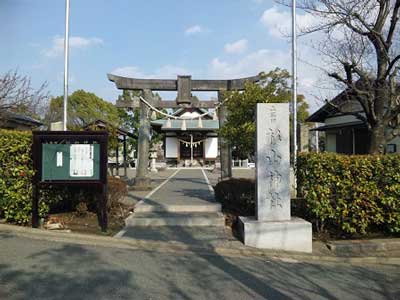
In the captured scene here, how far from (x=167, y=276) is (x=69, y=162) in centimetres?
367

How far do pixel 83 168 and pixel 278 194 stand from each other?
13.4 ft

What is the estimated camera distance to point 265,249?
248 inches

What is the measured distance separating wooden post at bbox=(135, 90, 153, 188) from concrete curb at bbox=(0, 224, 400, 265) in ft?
23.8

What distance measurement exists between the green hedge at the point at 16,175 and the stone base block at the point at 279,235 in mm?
4614

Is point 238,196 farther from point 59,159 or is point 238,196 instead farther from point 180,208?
point 59,159

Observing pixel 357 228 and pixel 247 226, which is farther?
pixel 357 228

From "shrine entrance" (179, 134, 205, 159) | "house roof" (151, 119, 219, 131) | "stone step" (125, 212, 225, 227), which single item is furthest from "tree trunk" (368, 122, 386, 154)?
"shrine entrance" (179, 134, 205, 159)

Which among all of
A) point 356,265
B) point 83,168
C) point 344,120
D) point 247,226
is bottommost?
point 356,265

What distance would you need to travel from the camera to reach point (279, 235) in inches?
253

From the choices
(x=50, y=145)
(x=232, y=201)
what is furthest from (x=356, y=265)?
(x=50, y=145)

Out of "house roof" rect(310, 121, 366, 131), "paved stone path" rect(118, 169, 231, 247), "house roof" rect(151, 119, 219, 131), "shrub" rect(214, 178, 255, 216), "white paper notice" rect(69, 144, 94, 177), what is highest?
"house roof" rect(151, 119, 219, 131)

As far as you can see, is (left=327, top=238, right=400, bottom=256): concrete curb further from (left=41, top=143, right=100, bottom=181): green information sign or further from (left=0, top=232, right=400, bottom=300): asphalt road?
(left=41, top=143, right=100, bottom=181): green information sign

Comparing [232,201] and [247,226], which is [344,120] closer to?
[232,201]

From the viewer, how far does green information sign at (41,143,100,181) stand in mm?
7074
